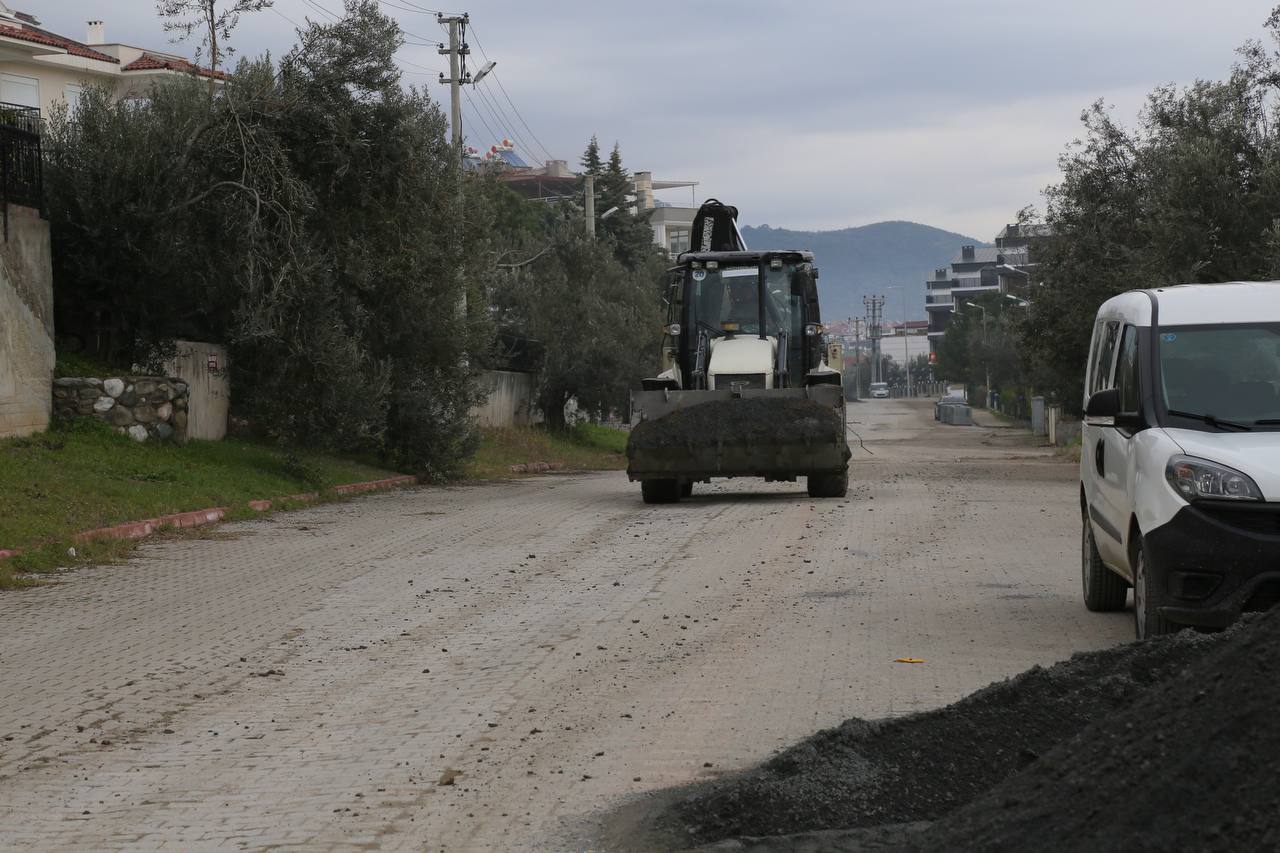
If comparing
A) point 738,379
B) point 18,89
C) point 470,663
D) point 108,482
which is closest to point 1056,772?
point 470,663

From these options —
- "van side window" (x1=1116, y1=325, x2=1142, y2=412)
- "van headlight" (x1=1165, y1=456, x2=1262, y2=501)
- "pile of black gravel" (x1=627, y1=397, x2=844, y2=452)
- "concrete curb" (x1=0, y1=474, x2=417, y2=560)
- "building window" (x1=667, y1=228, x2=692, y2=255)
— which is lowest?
"concrete curb" (x1=0, y1=474, x2=417, y2=560)

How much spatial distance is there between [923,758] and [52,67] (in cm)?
5358

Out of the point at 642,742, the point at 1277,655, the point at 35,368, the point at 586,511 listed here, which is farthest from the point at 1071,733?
the point at 35,368

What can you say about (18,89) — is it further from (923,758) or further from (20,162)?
(923,758)

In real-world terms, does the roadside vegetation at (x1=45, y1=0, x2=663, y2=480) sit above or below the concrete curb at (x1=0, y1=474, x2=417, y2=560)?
above

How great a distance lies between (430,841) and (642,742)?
5.57 feet

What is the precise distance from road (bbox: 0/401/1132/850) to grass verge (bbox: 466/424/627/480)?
13519 millimetres

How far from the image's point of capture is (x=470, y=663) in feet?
30.4

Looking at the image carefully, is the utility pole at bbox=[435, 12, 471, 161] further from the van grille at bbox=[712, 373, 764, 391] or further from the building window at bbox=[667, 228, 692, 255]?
the building window at bbox=[667, 228, 692, 255]

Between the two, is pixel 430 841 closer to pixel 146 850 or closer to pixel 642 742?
pixel 146 850

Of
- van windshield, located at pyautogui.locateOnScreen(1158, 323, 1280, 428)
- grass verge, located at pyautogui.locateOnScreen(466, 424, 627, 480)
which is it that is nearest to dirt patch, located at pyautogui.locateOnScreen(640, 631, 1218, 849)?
van windshield, located at pyautogui.locateOnScreen(1158, 323, 1280, 428)

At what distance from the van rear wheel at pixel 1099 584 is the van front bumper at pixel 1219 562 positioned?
2336 millimetres

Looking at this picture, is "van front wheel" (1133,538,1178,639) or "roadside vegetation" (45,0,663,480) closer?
"van front wheel" (1133,538,1178,639)

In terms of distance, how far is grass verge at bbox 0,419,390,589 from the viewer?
49.3ft
